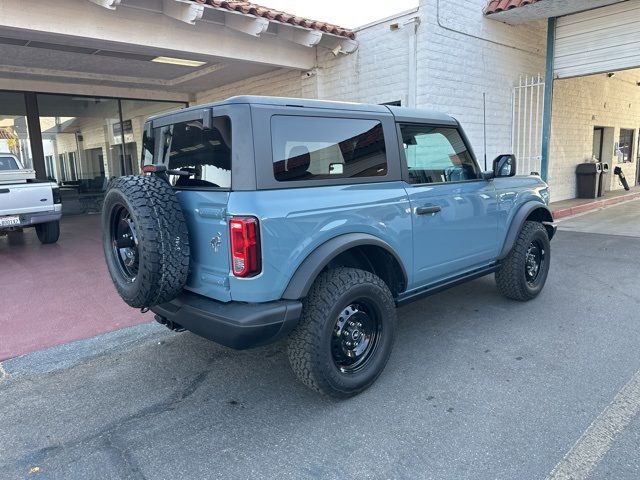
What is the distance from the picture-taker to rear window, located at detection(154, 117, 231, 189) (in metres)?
2.83

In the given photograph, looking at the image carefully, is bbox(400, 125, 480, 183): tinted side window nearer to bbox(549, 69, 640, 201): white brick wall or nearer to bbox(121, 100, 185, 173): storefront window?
bbox(549, 69, 640, 201): white brick wall

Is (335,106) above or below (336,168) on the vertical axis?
above

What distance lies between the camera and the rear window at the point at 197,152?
9.27 ft

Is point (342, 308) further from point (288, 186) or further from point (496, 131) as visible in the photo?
point (496, 131)

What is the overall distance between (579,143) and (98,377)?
13749 millimetres

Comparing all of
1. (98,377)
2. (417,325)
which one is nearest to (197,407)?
(98,377)

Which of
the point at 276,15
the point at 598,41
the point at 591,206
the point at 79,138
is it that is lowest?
the point at 591,206

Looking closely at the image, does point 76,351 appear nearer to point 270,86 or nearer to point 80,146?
point 270,86

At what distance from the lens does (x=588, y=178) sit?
510 inches

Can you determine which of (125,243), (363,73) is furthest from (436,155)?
(363,73)

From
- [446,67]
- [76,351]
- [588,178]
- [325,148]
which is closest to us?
[325,148]

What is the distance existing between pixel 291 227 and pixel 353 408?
1275mm

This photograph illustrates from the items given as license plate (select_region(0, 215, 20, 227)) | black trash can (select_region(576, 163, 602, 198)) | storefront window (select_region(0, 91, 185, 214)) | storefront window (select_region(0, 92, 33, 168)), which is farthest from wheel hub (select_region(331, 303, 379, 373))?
black trash can (select_region(576, 163, 602, 198))

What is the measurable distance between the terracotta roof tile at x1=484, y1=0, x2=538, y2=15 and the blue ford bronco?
665 cm
